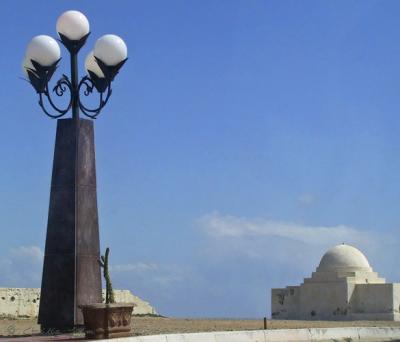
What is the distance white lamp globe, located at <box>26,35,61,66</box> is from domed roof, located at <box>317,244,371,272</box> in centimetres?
2694

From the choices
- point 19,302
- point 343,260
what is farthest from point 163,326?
point 343,260

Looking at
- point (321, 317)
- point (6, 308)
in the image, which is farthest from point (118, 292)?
point (321, 317)

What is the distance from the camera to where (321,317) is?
36594 mm

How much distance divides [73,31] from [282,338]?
24.2 feet

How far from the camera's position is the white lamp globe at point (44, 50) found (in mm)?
14133

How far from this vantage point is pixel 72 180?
13.8m

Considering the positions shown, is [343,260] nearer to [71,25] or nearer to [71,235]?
[71,235]

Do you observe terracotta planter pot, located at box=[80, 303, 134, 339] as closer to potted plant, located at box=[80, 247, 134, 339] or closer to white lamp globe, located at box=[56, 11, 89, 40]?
potted plant, located at box=[80, 247, 134, 339]

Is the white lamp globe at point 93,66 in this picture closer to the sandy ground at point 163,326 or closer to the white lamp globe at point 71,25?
the white lamp globe at point 71,25

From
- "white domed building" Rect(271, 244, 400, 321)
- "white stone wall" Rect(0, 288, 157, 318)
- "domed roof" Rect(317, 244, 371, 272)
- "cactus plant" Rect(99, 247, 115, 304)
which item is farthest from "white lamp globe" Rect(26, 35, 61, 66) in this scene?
"domed roof" Rect(317, 244, 371, 272)

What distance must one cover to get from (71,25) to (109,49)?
0.88m

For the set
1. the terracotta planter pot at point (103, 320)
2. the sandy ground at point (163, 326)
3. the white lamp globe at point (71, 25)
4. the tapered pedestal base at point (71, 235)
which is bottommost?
the terracotta planter pot at point (103, 320)

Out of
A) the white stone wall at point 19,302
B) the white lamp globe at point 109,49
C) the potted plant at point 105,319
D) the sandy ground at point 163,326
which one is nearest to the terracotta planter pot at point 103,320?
the potted plant at point 105,319

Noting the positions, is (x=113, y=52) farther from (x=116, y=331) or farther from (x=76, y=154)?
(x=116, y=331)
